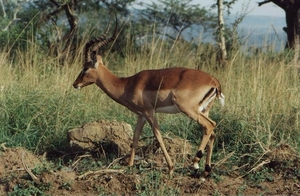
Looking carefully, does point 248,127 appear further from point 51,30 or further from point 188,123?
point 51,30

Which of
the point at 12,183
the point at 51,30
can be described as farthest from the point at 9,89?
the point at 51,30

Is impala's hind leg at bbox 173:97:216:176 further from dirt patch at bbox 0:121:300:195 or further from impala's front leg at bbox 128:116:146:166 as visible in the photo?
impala's front leg at bbox 128:116:146:166

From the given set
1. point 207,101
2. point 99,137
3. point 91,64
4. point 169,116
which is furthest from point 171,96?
point 169,116

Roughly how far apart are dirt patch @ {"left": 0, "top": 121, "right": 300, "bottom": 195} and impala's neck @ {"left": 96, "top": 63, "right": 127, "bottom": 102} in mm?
605

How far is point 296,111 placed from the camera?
7957 mm

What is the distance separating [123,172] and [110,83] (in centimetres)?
104

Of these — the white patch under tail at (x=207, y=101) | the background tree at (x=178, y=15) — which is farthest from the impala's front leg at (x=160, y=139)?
the background tree at (x=178, y=15)

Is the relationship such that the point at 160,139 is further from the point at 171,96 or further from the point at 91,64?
the point at 91,64

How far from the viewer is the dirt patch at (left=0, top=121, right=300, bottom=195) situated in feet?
18.9

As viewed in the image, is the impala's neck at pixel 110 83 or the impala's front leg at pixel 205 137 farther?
the impala's neck at pixel 110 83

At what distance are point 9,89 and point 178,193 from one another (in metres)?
3.70

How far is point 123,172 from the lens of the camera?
610 centimetres

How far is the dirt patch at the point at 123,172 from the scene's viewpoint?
5762mm

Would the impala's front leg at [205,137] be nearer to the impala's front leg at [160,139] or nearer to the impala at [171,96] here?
the impala at [171,96]
